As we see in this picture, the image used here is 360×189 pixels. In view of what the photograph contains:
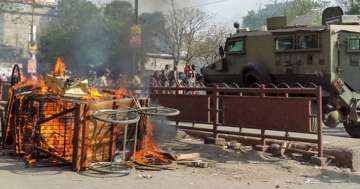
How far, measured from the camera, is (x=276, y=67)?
35.9ft

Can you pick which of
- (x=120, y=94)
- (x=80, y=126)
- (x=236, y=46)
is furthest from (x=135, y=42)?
(x=80, y=126)

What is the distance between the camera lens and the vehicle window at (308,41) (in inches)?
402

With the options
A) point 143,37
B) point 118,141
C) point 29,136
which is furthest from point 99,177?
point 143,37

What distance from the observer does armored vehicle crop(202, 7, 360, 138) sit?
33.0 ft

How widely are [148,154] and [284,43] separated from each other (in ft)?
14.9

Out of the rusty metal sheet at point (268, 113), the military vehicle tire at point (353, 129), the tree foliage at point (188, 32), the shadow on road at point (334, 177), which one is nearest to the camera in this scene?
the shadow on road at point (334, 177)

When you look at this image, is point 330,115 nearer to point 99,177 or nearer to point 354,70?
point 354,70

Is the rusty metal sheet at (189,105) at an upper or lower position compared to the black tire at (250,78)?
lower

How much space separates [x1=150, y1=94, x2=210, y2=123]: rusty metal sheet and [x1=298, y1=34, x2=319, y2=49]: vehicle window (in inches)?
95.4

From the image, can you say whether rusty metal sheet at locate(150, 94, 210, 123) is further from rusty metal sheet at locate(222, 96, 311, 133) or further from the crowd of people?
the crowd of people

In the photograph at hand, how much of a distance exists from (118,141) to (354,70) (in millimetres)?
5453

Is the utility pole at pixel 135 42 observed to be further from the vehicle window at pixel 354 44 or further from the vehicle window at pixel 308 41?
the vehicle window at pixel 354 44

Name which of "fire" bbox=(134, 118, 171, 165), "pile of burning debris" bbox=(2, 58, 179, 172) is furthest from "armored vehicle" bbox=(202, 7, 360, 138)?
"pile of burning debris" bbox=(2, 58, 179, 172)

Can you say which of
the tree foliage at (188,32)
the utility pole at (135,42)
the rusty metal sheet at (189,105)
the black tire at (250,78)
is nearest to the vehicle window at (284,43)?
the black tire at (250,78)
